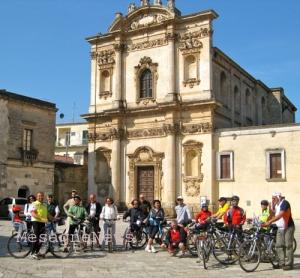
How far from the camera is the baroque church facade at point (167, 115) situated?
93.6 feet

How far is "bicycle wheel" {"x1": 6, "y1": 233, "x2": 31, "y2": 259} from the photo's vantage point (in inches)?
505

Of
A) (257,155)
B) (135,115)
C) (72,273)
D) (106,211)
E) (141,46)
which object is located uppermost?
(141,46)

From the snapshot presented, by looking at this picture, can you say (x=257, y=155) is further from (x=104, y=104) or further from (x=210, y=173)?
(x=104, y=104)

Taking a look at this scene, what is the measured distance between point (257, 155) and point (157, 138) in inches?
267

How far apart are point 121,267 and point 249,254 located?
3.11m

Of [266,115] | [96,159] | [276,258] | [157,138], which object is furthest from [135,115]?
[276,258]

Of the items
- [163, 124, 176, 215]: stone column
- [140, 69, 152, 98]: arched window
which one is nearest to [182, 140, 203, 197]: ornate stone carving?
[163, 124, 176, 215]: stone column

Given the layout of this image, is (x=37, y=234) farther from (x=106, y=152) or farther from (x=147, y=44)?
(x=147, y=44)

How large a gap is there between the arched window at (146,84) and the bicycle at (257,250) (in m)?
21.1

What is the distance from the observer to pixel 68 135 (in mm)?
60250

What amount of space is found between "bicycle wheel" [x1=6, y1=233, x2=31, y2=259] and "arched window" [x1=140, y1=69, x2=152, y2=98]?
63.5 ft

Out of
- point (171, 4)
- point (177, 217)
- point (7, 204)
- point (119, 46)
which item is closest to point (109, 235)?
point (177, 217)

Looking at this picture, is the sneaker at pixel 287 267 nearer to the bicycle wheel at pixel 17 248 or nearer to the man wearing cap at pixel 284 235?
the man wearing cap at pixel 284 235

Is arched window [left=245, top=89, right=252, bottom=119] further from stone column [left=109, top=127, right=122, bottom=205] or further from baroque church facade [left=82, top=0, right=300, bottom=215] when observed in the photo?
stone column [left=109, top=127, right=122, bottom=205]
